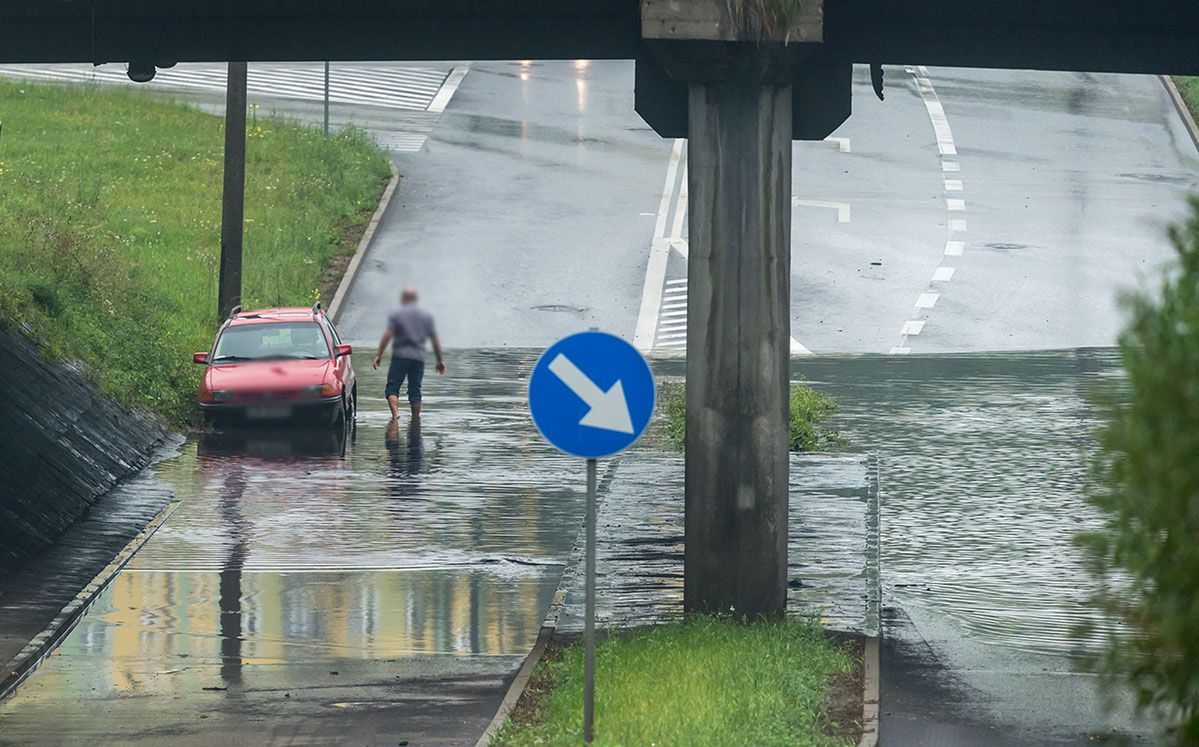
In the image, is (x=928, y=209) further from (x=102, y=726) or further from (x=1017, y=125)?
(x=102, y=726)

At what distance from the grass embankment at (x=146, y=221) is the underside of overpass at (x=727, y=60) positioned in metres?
7.63

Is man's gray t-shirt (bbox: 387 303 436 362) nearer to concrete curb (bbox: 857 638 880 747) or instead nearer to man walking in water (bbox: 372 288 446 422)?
man walking in water (bbox: 372 288 446 422)

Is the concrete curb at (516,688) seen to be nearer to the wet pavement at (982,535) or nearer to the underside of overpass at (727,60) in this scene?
the underside of overpass at (727,60)

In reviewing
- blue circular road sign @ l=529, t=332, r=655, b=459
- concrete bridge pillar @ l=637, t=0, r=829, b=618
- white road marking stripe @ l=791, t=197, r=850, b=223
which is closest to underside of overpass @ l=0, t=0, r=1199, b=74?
concrete bridge pillar @ l=637, t=0, r=829, b=618

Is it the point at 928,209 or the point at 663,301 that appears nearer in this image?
the point at 663,301

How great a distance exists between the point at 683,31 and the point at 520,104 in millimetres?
34559

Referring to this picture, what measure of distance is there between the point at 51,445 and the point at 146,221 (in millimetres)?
15472

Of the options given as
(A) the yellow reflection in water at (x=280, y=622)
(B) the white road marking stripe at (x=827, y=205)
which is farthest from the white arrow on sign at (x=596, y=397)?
(B) the white road marking stripe at (x=827, y=205)

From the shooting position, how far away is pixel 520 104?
154ft

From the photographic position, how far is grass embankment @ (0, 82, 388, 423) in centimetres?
2392

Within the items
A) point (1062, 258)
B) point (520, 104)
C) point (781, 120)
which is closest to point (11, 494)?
point (781, 120)

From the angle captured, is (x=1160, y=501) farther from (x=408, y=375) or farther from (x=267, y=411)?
(x=408, y=375)

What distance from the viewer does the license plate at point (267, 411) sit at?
2245 cm

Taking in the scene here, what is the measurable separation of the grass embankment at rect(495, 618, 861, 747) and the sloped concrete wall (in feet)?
20.5
